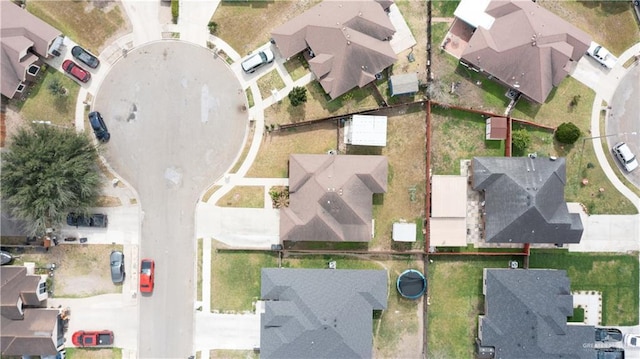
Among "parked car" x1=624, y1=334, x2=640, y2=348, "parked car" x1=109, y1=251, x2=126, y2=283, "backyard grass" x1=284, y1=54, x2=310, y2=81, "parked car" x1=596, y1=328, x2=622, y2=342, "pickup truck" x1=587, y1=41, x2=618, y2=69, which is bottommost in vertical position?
"parked car" x1=624, y1=334, x2=640, y2=348

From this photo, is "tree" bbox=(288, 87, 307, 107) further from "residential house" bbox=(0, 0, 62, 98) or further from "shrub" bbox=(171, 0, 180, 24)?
"residential house" bbox=(0, 0, 62, 98)

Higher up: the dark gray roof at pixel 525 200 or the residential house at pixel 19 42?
the residential house at pixel 19 42

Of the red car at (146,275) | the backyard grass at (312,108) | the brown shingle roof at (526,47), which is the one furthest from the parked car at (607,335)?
the red car at (146,275)

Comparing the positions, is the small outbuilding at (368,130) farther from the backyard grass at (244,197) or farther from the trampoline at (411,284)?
the trampoline at (411,284)

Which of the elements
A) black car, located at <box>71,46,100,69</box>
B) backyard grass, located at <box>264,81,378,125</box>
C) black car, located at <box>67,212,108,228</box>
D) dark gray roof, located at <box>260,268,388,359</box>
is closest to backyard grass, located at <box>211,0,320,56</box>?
backyard grass, located at <box>264,81,378,125</box>

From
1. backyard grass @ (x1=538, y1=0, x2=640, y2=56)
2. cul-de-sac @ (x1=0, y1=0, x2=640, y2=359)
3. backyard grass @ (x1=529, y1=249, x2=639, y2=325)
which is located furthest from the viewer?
backyard grass @ (x1=538, y1=0, x2=640, y2=56)

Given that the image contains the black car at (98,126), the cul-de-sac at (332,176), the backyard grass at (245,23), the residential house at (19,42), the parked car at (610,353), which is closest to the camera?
the residential house at (19,42)
